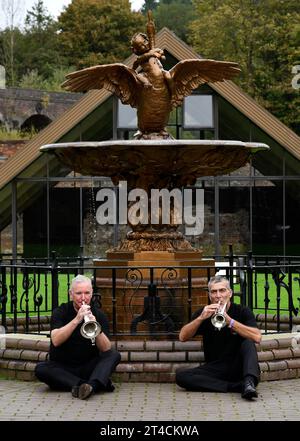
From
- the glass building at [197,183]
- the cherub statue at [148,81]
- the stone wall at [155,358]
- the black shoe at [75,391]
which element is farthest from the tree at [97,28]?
the black shoe at [75,391]

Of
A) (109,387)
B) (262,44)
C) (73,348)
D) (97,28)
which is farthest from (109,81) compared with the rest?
(97,28)

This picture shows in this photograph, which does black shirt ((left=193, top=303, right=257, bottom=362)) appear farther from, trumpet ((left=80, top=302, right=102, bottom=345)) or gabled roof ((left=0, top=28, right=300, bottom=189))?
gabled roof ((left=0, top=28, right=300, bottom=189))

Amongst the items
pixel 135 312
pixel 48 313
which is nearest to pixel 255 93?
pixel 48 313

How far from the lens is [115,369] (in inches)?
460

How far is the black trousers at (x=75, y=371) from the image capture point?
1112cm

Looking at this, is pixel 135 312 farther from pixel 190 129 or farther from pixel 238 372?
pixel 190 129

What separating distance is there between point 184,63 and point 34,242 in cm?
2455

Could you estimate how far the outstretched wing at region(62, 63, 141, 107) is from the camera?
14.0 m

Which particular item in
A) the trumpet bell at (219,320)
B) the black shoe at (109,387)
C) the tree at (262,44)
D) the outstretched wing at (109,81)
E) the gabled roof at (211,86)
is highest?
the tree at (262,44)

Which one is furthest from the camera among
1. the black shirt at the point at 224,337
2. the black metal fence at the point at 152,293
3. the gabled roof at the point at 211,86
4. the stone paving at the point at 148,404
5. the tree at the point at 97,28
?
the tree at the point at 97,28

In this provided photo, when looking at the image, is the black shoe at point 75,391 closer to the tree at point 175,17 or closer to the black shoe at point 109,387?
the black shoe at point 109,387

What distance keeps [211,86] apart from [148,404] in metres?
24.8

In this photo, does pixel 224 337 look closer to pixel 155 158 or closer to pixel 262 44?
pixel 155 158

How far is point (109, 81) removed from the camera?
1409cm
